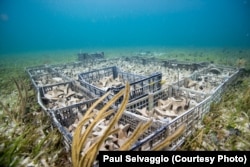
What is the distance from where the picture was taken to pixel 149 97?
6109 millimetres

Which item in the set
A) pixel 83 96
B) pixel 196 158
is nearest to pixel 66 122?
pixel 83 96

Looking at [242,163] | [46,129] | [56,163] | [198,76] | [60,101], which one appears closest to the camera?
[242,163]

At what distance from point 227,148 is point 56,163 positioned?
413cm

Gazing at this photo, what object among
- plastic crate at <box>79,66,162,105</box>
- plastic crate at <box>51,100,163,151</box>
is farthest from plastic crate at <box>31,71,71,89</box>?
plastic crate at <box>51,100,163,151</box>

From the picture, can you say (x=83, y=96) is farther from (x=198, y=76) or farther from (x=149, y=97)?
(x=198, y=76)

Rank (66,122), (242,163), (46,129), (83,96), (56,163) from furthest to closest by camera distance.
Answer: (83,96), (66,122), (46,129), (56,163), (242,163)

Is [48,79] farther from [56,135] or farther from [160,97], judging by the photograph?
[160,97]
